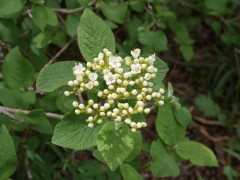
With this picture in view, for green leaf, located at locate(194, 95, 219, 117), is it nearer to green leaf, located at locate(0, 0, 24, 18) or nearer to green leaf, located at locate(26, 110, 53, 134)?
green leaf, located at locate(26, 110, 53, 134)

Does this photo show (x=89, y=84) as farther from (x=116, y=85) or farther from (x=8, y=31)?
(x=8, y=31)

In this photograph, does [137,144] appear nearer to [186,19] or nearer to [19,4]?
[19,4]

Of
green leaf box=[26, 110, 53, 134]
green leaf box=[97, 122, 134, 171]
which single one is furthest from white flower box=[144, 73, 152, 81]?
green leaf box=[26, 110, 53, 134]

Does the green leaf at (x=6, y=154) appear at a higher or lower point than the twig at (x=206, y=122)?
higher

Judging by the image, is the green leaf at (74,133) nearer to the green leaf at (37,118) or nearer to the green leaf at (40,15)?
the green leaf at (37,118)

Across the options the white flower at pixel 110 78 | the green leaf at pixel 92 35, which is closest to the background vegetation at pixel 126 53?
the green leaf at pixel 92 35

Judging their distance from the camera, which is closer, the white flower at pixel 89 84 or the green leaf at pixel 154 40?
the white flower at pixel 89 84
